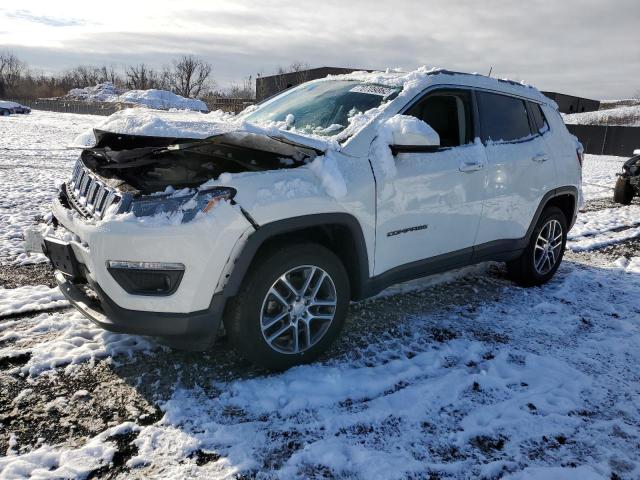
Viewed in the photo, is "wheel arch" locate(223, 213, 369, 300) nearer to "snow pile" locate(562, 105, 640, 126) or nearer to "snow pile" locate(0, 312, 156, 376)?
"snow pile" locate(0, 312, 156, 376)

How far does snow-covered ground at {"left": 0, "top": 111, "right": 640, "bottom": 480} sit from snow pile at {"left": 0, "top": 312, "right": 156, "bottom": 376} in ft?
0.04

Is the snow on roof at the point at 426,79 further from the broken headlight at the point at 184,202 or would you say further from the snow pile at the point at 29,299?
the snow pile at the point at 29,299

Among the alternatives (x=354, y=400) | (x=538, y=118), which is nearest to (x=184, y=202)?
(x=354, y=400)

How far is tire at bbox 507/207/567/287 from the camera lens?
4.95 m

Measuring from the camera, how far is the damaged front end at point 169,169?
273cm

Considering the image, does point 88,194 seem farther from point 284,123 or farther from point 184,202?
point 284,123

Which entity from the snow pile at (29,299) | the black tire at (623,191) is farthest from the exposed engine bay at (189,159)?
the black tire at (623,191)

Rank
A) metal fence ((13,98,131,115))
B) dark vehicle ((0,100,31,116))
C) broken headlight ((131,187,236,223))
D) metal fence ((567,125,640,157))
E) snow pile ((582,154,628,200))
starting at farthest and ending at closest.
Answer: metal fence ((13,98,131,115)) → dark vehicle ((0,100,31,116)) → metal fence ((567,125,640,157)) → snow pile ((582,154,628,200)) → broken headlight ((131,187,236,223))

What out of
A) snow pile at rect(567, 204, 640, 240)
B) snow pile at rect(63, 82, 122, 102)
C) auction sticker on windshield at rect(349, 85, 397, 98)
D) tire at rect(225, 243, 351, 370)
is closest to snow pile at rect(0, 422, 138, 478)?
tire at rect(225, 243, 351, 370)

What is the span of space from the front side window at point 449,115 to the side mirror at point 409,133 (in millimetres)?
535

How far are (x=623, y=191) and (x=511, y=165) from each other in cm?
682

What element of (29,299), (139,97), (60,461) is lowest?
(60,461)

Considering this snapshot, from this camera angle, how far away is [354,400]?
2.94 metres

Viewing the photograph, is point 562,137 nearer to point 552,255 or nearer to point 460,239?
point 552,255
